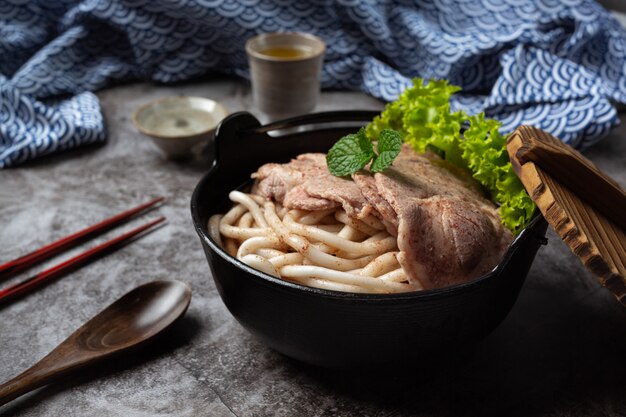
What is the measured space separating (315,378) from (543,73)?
2767mm

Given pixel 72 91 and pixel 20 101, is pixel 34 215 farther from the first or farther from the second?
pixel 72 91

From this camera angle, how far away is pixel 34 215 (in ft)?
11.2

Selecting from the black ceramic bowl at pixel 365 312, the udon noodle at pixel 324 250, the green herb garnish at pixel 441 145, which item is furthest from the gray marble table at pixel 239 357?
the green herb garnish at pixel 441 145

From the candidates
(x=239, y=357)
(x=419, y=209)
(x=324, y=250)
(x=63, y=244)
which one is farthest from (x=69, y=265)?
(x=419, y=209)

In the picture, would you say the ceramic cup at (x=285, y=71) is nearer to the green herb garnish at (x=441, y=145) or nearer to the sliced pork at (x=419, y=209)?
the green herb garnish at (x=441, y=145)

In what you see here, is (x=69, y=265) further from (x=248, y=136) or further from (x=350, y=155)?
(x=350, y=155)

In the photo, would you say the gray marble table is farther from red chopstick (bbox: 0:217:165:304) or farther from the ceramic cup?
the ceramic cup

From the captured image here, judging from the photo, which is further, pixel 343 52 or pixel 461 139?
pixel 343 52

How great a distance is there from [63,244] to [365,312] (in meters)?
1.79

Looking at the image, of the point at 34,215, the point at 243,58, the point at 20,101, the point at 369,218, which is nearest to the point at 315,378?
the point at 369,218

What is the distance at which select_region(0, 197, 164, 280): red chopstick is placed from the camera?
2.96 meters

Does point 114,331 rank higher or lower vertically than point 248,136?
lower

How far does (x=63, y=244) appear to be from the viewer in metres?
3.14

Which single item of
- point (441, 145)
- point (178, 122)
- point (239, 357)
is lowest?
point (239, 357)
